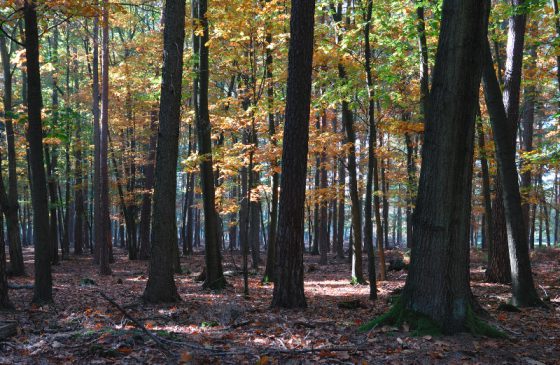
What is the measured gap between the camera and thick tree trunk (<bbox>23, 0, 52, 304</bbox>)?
7.51m

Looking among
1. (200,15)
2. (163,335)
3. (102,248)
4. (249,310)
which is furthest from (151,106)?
(163,335)

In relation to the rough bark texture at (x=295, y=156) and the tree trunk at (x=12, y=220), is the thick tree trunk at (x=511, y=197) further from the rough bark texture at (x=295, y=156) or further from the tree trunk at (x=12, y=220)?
the tree trunk at (x=12, y=220)

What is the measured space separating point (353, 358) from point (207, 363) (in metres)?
1.47

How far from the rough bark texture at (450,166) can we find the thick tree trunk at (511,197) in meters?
3.82

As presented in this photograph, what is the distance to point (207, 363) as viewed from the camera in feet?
13.7

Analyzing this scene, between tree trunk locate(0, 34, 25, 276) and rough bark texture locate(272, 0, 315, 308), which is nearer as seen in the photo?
rough bark texture locate(272, 0, 315, 308)

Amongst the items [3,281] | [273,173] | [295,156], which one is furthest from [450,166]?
[273,173]

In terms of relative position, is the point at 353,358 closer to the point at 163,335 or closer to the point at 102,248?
the point at 163,335

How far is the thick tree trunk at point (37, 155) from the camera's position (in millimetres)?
7509

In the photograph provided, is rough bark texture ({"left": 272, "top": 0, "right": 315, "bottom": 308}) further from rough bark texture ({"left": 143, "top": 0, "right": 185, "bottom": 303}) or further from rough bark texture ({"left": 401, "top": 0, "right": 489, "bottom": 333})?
rough bark texture ({"left": 401, "top": 0, "right": 489, "bottom": 333})

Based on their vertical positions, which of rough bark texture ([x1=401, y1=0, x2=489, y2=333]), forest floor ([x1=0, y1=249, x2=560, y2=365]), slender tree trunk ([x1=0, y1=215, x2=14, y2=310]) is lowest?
forest floor ([x1=0, y1=249, x2=560, y2=365])

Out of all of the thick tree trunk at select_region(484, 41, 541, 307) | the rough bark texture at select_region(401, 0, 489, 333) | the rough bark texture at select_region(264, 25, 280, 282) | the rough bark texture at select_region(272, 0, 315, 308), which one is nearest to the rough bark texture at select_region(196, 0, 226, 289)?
the rough bark texture at select_region(264, 25, 280, 282)

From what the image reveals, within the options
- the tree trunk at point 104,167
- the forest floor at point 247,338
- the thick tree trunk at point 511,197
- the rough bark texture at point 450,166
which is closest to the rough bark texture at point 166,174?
the forest floor at point 247,338

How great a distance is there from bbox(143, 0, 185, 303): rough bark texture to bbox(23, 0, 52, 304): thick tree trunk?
6.16 feet
